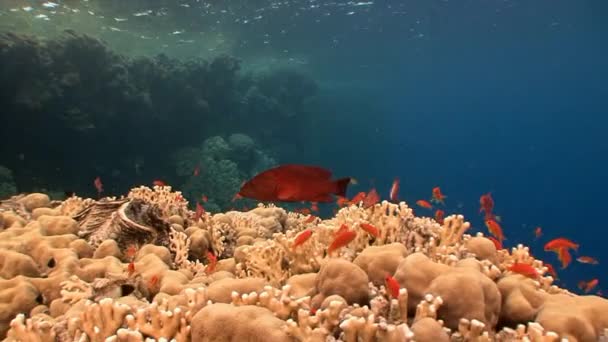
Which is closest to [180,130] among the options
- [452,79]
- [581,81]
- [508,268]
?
[508,268]

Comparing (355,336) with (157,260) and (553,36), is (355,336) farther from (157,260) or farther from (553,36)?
(553,36)

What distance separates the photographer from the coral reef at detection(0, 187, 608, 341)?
6.90 feet

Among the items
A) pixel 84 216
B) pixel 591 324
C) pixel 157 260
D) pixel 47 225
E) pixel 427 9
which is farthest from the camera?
pixel 427 9

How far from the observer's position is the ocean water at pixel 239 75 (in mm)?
18062

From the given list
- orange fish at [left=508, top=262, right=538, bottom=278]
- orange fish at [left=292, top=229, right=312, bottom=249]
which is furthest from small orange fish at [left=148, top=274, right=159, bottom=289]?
orange fish at [left=508, top=262, right=538, bottom=278]

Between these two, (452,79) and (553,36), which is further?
(452,79)

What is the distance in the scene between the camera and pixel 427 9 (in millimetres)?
28578

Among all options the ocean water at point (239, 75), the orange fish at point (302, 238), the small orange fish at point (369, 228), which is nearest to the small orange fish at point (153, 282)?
the orange fish at point (302, 238)

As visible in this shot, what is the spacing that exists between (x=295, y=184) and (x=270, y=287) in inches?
26.4

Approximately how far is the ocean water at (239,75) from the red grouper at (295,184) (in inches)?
686

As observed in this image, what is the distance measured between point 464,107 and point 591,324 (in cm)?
11941

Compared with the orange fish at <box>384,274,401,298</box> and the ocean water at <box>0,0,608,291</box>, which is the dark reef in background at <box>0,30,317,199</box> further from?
the orange fish at <box>384,274,401,298</box>

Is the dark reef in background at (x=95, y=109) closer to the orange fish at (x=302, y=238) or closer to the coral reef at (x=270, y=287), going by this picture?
the coral reef at (x=270, y=287)

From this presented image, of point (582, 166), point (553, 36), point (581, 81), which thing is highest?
point (553, 36)
